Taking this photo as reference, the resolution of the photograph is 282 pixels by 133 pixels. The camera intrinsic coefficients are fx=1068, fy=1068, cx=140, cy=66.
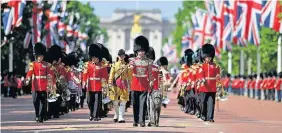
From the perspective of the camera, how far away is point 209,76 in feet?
87.9

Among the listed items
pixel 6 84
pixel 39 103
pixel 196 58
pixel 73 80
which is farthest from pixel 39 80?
pixel 6 84

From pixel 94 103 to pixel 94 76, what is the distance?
686mm

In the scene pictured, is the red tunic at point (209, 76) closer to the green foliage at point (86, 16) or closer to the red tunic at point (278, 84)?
the red tunic at point (278, 84)

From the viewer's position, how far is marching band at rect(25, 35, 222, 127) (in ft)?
79.7

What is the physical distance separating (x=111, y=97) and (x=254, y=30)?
66.9ft

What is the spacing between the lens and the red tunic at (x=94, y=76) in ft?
88.5

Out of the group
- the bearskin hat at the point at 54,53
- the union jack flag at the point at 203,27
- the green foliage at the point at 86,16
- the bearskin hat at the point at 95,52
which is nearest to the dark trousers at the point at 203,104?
the bearskin hat at the point at 95,52

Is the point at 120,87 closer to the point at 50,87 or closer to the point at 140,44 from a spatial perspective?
the point at 140,44

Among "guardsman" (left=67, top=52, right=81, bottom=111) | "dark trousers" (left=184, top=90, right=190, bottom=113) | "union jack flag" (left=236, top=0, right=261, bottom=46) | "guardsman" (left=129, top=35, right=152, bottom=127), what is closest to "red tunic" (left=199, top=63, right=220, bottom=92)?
"guardsman" (left=129, top=35, right=152, bottom=127)

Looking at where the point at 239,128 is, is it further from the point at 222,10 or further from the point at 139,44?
the point at 222,10

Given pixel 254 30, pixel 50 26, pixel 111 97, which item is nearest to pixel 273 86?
pixel 254 30

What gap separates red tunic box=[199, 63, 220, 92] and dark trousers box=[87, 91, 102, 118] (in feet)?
8.67

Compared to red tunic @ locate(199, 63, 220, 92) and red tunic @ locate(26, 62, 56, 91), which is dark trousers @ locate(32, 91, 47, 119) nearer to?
red tunic @ locate(26, 62, 56, 91)

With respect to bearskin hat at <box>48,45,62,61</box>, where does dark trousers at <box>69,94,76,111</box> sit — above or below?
below
